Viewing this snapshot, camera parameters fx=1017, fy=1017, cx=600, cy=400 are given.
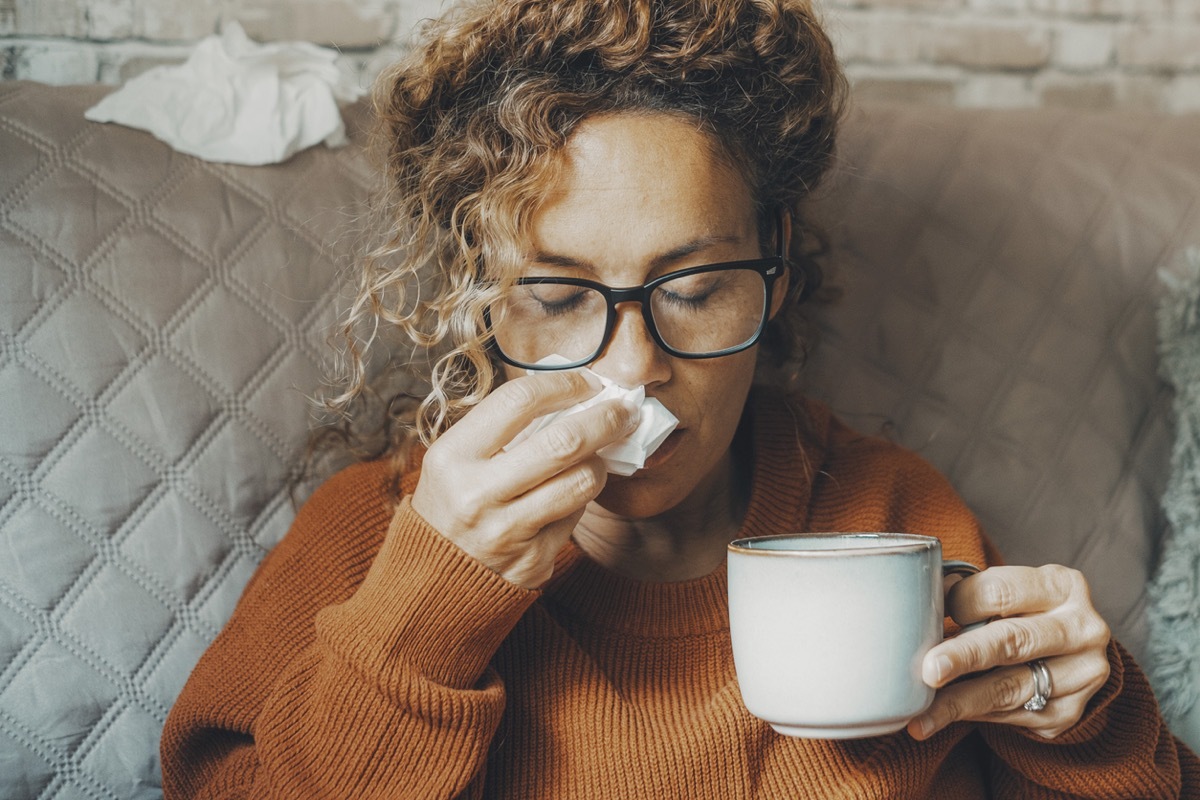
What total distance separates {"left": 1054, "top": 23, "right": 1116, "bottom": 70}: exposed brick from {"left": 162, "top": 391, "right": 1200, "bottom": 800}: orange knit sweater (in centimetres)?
103

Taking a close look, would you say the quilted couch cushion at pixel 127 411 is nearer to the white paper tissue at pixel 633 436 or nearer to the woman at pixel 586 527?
the woman at pixel 586 527

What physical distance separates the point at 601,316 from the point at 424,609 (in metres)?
0.31

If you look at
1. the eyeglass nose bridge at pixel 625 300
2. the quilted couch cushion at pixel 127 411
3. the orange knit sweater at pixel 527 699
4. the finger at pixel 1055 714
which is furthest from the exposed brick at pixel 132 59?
the finger at pixel 1055 714

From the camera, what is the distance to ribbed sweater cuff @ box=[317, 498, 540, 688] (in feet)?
2.86

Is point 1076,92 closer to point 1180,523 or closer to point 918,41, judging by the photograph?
point 918,41

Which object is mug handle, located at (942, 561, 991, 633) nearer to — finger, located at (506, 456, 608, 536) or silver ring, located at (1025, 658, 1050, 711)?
silver ring, located at (1025, 658, 1050, 711)

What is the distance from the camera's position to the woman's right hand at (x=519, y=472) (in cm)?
82

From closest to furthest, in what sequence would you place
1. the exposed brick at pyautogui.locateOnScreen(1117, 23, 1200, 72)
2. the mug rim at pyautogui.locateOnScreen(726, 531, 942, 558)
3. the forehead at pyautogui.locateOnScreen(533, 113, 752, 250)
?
the mug rim at pyautogui.locateOnScreen(726, 531, 942, 558) < the forehead at pyautogui.locateOnScreen(533, 113, 752, 250) < the exposed brick at pyautogui.locateOnScreen(1117, 23, 1200, 72)

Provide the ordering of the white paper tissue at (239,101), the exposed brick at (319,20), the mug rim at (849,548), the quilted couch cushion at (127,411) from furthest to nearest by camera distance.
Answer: the exposed brick at (319,20), the white paper tissue at (239,101), the quilted couch cushion at (127,411), the mug rim at (849,548)

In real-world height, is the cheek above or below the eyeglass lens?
below

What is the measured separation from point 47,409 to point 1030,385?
1.21m

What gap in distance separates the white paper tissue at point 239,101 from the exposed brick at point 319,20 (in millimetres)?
129

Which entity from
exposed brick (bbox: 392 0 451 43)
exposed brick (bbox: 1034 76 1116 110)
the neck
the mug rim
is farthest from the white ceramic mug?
exposed brick (bbox: 1034 76 1116 110)

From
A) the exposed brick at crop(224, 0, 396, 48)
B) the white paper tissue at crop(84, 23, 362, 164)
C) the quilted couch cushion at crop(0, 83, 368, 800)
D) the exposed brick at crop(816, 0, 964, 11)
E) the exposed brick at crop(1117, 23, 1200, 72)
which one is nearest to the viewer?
the quilted couch cushion at crop(0, 83, 368, 800)
